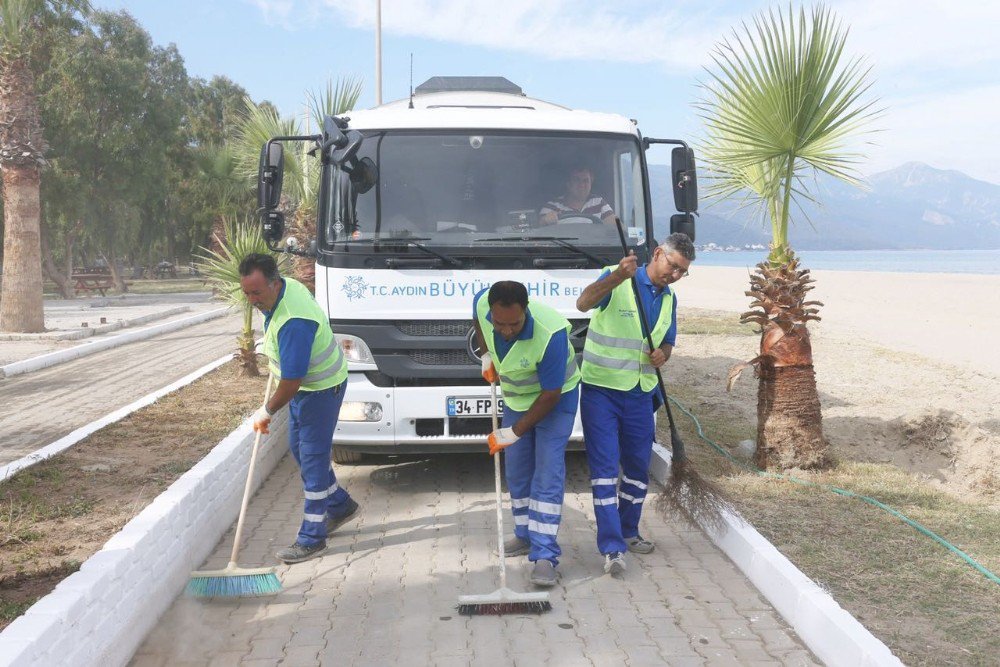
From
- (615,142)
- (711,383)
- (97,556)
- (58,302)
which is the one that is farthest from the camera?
(58,302)

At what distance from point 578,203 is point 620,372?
6.52 feet

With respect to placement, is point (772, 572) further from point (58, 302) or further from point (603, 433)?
point (58, 302)

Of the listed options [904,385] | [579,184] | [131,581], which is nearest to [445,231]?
[579,184]

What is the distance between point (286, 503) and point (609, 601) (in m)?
2.79

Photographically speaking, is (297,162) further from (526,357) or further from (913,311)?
(913,311)

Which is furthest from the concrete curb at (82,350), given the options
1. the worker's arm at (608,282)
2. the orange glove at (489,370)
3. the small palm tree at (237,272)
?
the worker's arm at (608,282)

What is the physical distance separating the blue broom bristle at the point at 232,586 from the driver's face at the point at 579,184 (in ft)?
11.5

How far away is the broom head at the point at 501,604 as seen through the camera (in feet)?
14.6

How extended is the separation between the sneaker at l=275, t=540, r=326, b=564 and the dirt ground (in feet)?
3.13

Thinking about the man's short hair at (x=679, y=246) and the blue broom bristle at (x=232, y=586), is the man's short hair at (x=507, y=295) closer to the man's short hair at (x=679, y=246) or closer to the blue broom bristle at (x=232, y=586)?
the man's short hair at (x=679, y=246)

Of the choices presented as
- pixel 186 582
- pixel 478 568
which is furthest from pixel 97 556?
pixel 478 568

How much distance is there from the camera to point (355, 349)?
20.9ft

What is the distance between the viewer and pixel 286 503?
21.4 feet

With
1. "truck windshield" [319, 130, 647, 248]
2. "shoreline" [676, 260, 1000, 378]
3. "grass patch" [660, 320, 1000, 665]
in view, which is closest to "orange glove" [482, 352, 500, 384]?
"truck windshield" [319, 130, 647, 248]
